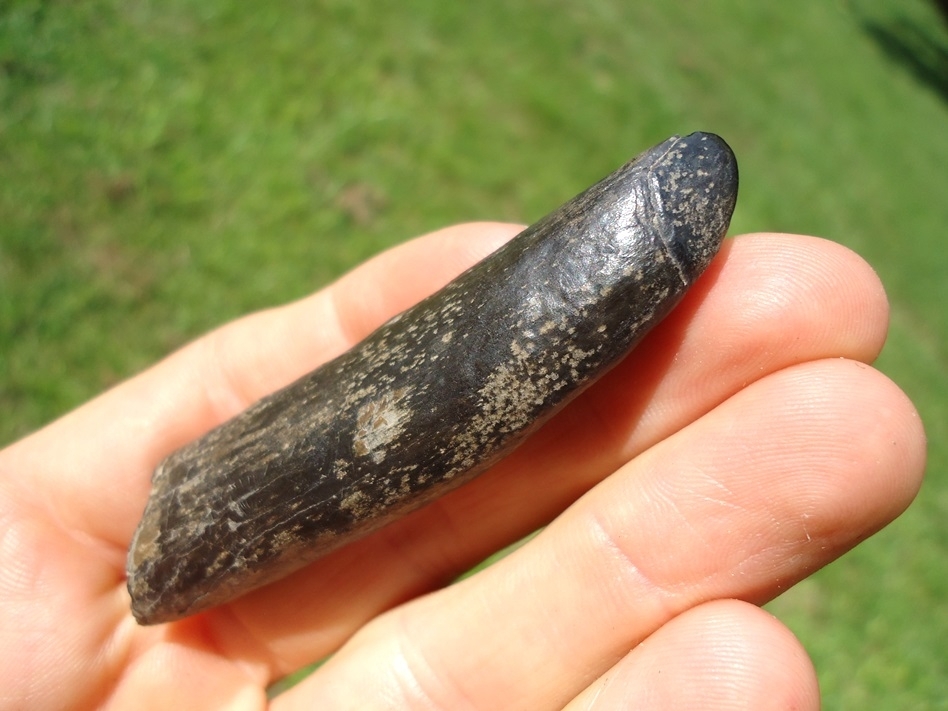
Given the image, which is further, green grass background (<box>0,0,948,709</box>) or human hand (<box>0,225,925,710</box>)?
green grass background (<box>0,0,948,709</box>)

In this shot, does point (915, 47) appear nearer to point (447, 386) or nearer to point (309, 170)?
point (309, 170)

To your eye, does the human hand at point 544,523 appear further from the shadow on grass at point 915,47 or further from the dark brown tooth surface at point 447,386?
the shadow on grass at point 915,47

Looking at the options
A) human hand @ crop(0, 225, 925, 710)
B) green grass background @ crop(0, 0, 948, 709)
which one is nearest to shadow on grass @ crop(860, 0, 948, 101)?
green grass background @ crop(0, 0, 948, 709)

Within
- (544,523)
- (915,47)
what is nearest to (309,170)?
(544,523)

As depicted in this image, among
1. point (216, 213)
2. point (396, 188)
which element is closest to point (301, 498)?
point (216, 213)

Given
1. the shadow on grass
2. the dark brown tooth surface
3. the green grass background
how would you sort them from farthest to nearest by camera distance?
the shadow on grass, the green grass background, the dark brown tooth surface

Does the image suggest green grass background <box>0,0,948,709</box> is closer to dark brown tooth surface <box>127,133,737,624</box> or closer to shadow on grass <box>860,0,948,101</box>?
dark brown tooth surface <box>127,133,737,624</box>
